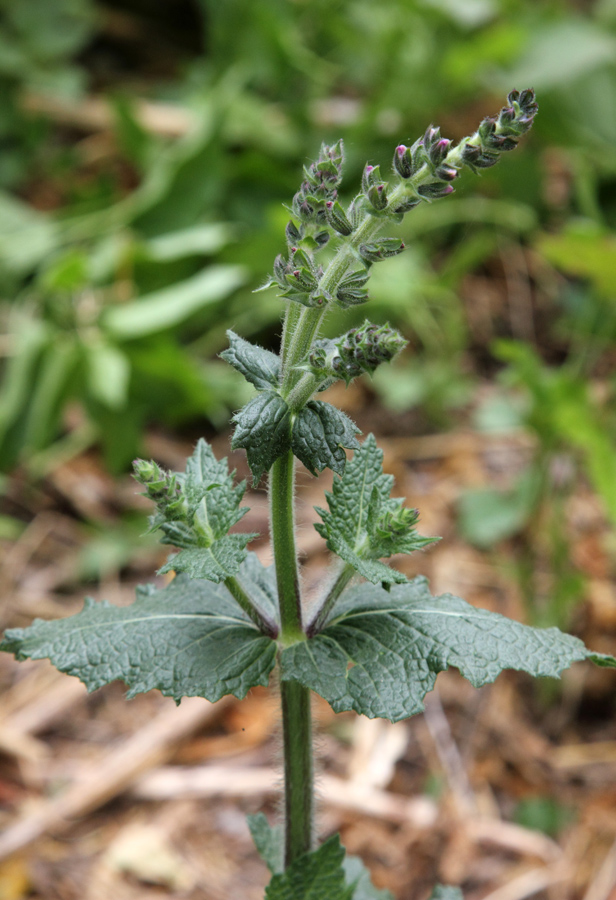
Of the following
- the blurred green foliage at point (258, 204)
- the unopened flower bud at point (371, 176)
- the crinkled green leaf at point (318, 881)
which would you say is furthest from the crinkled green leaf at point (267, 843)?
the blurred green foliage at point (258, 204)

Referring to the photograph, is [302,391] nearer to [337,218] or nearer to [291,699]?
[337,218]

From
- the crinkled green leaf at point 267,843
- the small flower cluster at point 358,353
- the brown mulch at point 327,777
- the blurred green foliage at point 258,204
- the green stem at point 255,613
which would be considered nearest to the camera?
the small flower cluster at point 358,353

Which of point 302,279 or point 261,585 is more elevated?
point 302,279

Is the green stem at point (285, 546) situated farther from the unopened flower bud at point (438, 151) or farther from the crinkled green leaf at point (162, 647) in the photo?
the unopened flower bud at point (438, 151)

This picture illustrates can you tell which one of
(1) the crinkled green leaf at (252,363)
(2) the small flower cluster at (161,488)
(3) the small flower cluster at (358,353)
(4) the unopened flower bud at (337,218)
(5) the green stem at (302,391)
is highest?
(4) the unopened flower bud at (337,218)

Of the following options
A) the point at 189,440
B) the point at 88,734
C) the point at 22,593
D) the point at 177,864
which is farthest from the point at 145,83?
the point at 177,864

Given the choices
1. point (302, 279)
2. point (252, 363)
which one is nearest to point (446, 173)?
point (302, 279)
